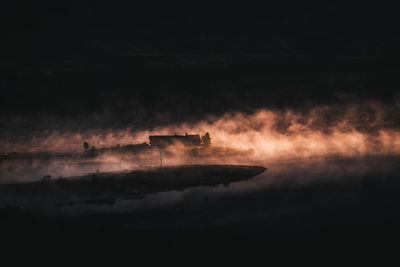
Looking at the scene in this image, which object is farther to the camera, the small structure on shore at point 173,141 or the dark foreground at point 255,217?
the small structure on shore at point 173,141

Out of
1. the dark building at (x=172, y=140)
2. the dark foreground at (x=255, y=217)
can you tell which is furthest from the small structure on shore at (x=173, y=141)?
the dark foreground at (x=255, y=217)

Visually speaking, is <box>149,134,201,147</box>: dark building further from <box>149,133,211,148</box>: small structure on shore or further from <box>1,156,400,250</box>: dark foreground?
<box>1,156,400,250</box>: dark foreground

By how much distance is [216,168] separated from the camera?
493ft

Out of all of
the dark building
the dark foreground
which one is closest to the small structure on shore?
the dark building

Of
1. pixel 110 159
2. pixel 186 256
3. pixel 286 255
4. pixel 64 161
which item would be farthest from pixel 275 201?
pixel 64 161

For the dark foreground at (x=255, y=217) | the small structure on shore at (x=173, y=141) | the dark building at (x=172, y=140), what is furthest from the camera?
the dark building at (x=172, y=140)

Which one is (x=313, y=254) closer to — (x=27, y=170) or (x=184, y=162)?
(x=184, y=162)

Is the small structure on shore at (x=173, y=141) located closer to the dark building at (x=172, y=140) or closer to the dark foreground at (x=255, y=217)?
the dark building at (x=172, y=140)

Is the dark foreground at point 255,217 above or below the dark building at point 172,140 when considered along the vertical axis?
below

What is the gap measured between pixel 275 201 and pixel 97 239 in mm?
58509

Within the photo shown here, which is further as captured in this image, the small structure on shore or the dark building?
the dark building

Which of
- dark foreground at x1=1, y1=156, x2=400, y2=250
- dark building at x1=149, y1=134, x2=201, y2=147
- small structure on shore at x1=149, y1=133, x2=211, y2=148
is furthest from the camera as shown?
dark building at x1=149, y1=134, x2=201, y2=147

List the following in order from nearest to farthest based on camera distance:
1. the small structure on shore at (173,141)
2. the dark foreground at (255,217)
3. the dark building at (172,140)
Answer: the dark foreground at (255,217), the small structure on shore at (173,141), the dark building at (172,140)

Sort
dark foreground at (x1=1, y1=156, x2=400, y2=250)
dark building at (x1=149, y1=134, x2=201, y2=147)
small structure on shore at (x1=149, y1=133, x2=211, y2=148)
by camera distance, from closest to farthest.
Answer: dark foreground at (x1=1, y1=156, x2=400, y2=250) → small structure on shore at (x1=149, y1=133, x2=211, y2=148) → dark building at (x1=149, y1=134, x2=201, y2=147)
